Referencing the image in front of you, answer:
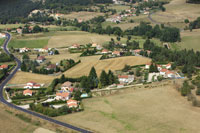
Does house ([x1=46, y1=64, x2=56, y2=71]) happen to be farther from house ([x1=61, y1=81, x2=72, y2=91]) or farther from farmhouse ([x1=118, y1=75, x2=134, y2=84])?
farmhouse ([x1=118, y1=75, x2=134, y2=84])

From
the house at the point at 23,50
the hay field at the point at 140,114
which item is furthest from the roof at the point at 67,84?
the house at the point at 23,50

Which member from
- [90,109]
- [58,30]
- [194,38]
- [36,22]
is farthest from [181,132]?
[36,22]

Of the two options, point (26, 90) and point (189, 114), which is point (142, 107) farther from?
point (26, 90)

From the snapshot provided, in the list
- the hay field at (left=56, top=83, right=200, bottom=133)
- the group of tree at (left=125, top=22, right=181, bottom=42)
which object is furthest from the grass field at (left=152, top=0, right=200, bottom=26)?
the hay field at (left=56, top=83, right=200, bottom=133)

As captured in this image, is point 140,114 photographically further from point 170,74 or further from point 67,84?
point 170,74

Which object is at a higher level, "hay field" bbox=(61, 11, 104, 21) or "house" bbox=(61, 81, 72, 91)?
"hay field" bbox=(61, 11, 104, 21)

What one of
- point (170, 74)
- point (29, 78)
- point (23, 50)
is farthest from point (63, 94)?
Answer: point (23, 50)

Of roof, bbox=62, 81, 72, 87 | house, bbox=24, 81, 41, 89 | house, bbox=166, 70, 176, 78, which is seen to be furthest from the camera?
house, bbox=166, 70, 176, 78

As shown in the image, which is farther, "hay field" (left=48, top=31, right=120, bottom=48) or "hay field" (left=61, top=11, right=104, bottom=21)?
"hay field" (left=61, top=11, right=104, bottom=21)
